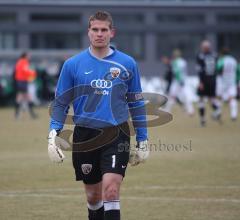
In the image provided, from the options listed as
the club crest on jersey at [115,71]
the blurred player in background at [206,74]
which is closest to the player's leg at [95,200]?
the club crest on jersey at [115,71]

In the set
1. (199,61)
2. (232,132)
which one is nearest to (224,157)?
(232,132)

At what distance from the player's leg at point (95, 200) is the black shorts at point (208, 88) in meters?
16.4

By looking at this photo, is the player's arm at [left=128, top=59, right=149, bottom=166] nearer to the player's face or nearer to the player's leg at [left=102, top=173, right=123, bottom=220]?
the player's face

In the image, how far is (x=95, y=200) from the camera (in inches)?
341

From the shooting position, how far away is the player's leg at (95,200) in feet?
28.3

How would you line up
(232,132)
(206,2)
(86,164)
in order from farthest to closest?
(206,2) → (232,132) → (86,164)

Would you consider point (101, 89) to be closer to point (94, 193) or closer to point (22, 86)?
point (94, 193)

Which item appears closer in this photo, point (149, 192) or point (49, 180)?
point (149, 192)

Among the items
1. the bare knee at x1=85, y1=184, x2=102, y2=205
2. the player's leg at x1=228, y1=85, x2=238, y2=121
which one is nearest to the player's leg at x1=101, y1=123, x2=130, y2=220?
the bare knee at x1=85, y1=184, x2=102, y2=205

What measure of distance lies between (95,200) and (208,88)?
1672cm

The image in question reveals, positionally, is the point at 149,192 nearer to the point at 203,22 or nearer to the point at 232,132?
the point at 232,132

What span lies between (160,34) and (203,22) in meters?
2.89

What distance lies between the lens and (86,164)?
847 cm

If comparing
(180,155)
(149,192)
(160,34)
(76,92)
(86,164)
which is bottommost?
(160,34)
